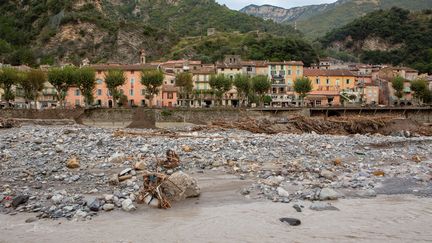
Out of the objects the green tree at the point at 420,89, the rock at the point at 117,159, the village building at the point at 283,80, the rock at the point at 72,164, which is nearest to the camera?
the rock at the point at 72,164

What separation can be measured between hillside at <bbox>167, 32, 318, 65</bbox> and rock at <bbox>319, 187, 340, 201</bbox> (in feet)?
355

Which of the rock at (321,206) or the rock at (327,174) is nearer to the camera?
the rock at (321,206)

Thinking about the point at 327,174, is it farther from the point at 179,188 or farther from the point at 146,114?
the point at 146,114

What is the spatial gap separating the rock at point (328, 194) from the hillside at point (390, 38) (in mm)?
136647

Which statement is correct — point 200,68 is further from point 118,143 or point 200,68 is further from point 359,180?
point 359,180

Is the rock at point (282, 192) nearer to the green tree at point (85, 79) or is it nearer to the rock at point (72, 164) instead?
the rock at point (72, 164)

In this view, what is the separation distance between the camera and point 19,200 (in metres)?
12.6

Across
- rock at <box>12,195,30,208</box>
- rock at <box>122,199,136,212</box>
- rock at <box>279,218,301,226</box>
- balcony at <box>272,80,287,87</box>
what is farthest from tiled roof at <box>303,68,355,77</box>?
rock at <box>12,195,30,208</box>

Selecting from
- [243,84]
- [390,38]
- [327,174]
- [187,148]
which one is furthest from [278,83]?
[390,38]

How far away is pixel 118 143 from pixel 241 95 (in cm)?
5783

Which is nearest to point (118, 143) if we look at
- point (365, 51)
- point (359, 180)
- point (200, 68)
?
point (359, 180)

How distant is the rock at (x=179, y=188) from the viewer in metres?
13.5

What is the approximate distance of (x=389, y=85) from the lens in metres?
99.0

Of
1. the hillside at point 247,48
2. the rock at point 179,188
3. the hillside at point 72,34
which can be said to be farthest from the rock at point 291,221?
the hillside at point 72,34
